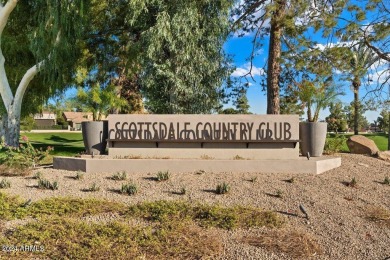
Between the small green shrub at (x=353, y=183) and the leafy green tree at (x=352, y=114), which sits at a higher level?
the leafy green tree at (x=352, y=114)

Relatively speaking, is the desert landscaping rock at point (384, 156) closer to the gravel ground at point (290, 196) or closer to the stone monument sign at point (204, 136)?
the gravel ground at point (290, 196)

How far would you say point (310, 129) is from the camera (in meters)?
8.66

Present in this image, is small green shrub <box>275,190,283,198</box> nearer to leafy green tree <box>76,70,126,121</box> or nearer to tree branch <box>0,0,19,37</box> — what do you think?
leafy green tree <box>76,70,126,121</box>

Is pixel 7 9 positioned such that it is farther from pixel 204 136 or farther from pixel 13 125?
pixel 204 136

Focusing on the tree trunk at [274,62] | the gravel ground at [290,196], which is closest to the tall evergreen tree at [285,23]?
the tree trunk at [274,62]

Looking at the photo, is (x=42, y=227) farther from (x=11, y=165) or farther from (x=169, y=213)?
(x=11, y=165)

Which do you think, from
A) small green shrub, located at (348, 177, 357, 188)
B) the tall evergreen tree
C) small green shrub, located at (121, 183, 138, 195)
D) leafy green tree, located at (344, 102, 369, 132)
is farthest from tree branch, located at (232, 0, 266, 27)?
small green shrub, located at (121, 183, 138, 195)

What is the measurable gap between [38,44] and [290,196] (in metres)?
11.5

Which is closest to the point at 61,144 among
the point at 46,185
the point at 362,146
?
the point at 46,185

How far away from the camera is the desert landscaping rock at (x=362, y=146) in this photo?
37.8ft

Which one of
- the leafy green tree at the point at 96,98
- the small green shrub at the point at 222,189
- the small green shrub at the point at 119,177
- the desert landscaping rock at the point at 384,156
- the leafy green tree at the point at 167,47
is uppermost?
the leafy green tree at the point at 167,47

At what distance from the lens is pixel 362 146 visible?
38.5ft

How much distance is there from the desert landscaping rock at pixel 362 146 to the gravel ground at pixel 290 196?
3.65m

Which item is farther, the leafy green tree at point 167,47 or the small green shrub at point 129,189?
the leafy green tree at point 167,47
